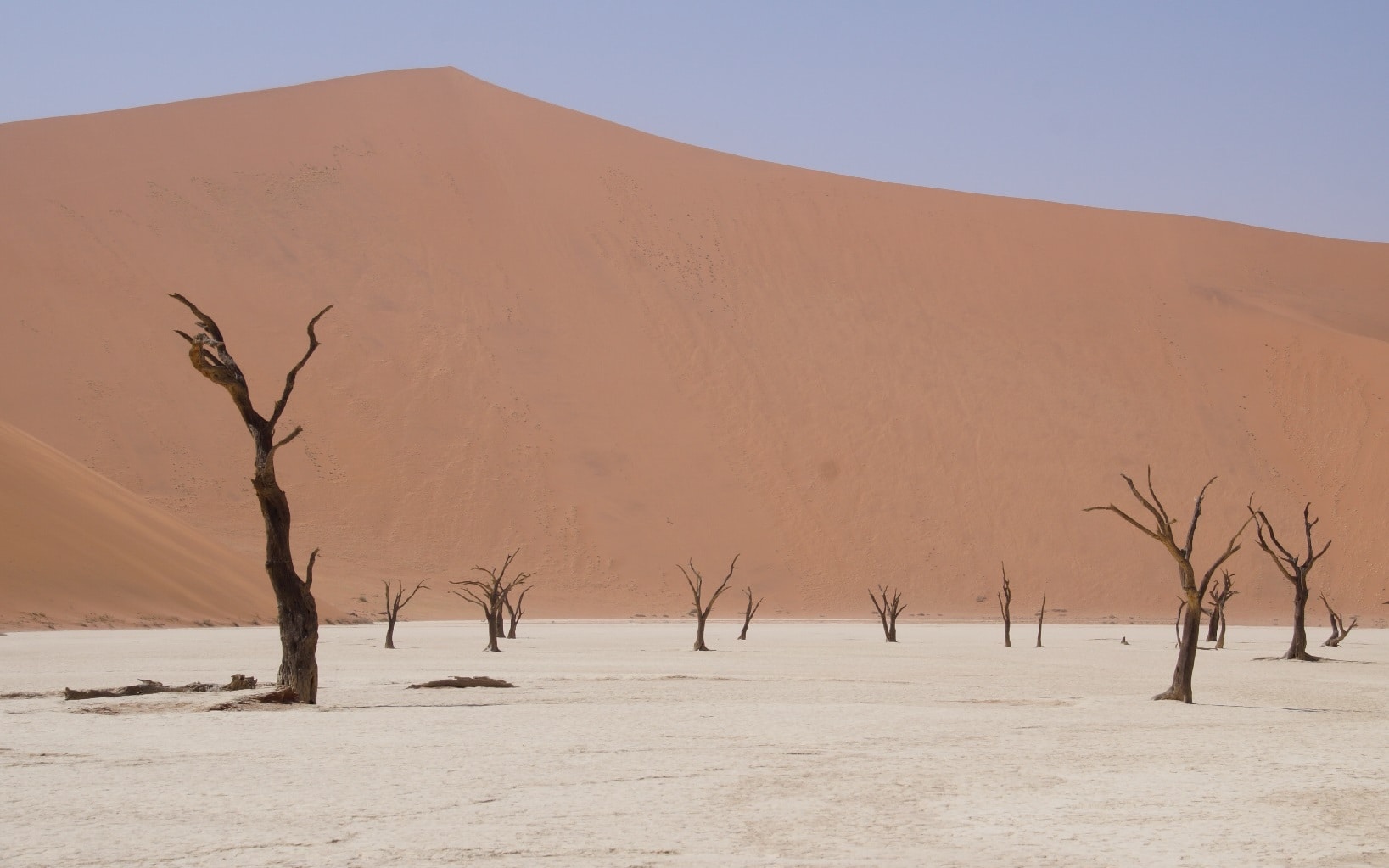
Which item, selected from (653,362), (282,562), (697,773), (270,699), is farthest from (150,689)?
(653,362)

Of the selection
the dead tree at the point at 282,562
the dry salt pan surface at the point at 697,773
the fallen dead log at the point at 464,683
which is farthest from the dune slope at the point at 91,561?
the dead tree at the point at 282,562

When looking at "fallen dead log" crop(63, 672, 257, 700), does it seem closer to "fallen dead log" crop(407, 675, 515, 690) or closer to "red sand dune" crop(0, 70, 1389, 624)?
"fallen dead log" crop(407, 675, 515, 690)

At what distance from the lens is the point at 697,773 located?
28.1 feet

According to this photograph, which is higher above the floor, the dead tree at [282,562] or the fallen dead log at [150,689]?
the dead tree at [282,562]

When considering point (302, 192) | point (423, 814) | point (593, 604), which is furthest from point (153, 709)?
point (302, 192)

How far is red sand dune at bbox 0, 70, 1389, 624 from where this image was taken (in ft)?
161

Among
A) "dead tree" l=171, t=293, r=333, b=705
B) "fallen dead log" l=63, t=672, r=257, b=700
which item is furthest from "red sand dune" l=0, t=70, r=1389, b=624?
"dead tree" l=171, t=293, r=333, b=705

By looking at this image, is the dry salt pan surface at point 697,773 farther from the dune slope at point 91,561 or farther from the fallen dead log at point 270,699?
the dune slope at point 91,561

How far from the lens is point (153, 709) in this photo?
11.8 metres

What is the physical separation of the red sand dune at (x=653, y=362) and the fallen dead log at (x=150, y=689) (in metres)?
28.3

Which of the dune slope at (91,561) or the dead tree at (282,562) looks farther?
the dune slope at (91,561)

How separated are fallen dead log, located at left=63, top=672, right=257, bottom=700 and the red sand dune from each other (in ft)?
92.9

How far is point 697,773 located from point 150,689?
6.66 meters

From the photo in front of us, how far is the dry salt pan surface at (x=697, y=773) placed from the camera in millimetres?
6242
